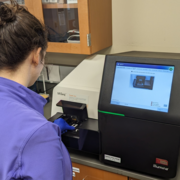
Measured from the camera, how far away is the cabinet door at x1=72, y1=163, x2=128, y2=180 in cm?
100

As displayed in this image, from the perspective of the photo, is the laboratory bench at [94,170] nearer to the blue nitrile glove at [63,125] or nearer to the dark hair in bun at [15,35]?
the blue nitrile glove at [63,125]

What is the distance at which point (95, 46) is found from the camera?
51.1 inches

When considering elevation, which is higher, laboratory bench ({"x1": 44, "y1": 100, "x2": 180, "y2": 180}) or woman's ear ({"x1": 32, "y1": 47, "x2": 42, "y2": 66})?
woman's ear ({"x1": 32, "y1": 47, "x2": 42, "y2": 66})

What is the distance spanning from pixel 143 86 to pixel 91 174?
560 millimetres

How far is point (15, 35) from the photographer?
626 millimetres

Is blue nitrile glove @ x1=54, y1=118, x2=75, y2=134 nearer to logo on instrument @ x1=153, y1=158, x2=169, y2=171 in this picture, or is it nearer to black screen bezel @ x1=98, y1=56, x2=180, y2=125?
black screen bezel @ x1=98, y1=56, x2=180, y2=125

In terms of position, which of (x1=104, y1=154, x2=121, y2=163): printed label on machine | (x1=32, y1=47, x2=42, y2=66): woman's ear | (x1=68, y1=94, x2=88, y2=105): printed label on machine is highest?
(x1=32, y1=47, x2=42, y2=66): woman's ear

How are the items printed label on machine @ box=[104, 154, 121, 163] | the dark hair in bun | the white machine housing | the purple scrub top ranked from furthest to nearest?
the white machine housing < printed label on machine @ box=[104, 154, 121, 163] < the dark hair in bun < the purple scrub top

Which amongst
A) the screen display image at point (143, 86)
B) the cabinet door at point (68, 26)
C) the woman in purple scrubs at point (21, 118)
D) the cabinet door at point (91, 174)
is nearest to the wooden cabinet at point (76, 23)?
the cabinet door at point (68, 26)

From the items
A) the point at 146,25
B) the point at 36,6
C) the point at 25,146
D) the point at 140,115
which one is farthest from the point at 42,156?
the point at 146,25

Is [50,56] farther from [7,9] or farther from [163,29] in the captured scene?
[7,9]

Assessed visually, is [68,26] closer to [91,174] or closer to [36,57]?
[36,57]

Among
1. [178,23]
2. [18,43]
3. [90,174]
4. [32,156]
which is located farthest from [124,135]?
[178,23]

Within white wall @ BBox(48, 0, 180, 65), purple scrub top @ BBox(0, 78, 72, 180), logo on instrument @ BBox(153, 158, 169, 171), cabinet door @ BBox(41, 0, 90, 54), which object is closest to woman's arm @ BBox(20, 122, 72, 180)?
purple scrub top @ BBox(0, 78, 72, 180)
